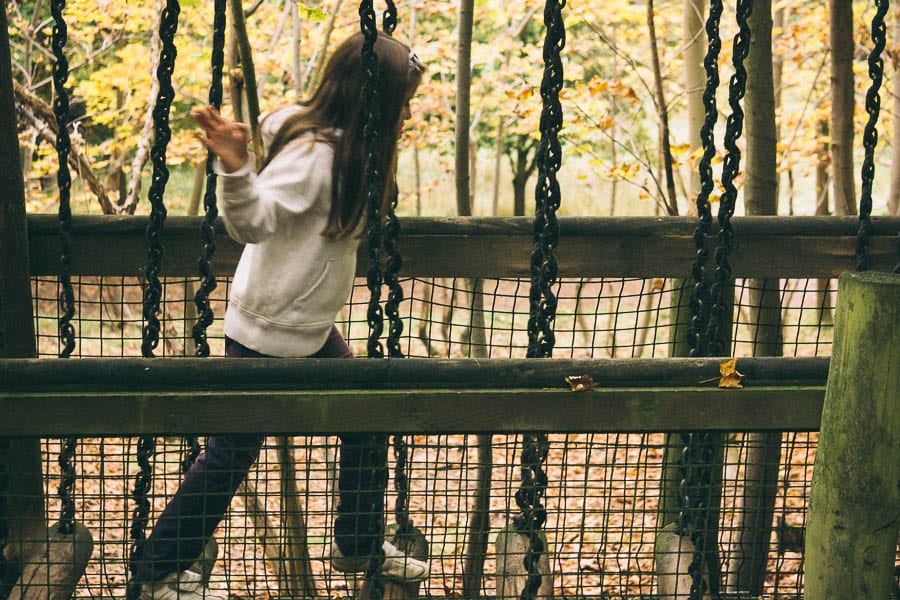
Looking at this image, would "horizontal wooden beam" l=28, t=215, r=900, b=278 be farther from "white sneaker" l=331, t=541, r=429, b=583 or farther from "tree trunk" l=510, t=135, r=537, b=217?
"tree trunk" l=510, t=135, r=537, b=217

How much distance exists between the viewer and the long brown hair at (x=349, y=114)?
8.16 ft

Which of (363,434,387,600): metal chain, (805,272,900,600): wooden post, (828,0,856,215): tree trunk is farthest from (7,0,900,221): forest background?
(805,272,900,600): wooden post

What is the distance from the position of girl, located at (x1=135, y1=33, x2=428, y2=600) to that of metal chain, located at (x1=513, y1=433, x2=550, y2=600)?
33 centimetres

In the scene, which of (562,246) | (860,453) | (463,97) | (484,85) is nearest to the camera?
(860,453)

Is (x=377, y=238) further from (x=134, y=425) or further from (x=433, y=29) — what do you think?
(x=433, y=29)

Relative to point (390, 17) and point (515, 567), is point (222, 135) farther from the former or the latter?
point (515, 567)

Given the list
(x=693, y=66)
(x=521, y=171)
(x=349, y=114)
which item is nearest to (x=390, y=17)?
(x=349, y=114)

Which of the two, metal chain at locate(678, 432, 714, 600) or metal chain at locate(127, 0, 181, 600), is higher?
metal chain at locate(127, 0, 181, 600)

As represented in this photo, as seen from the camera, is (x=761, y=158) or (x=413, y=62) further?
(x=761, y=158)

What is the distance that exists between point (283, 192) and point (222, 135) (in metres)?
0.39

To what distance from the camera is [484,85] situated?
14.2 meters

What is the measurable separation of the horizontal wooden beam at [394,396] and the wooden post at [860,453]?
31 cm

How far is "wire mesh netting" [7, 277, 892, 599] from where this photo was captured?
8.05ft

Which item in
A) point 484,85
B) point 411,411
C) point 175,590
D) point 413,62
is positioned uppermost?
point 484,85
